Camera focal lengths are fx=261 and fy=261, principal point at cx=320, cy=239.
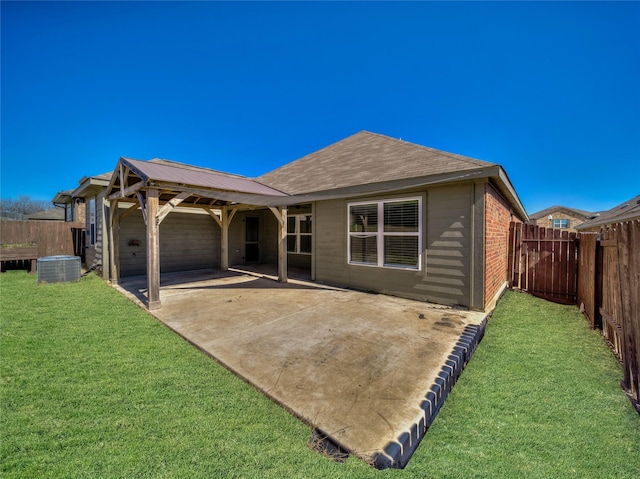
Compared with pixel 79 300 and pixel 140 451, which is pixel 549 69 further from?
pixel 79 300

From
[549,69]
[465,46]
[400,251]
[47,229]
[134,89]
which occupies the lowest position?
[400,251]

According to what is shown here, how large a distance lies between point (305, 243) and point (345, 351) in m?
7.07

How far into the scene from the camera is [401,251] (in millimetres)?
6137

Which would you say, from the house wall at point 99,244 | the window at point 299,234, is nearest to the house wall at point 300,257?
the window at point 299,234

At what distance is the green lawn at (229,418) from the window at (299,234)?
21.9ft

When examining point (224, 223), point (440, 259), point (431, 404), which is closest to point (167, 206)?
point (224, 223)

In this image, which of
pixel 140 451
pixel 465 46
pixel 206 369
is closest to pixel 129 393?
pixel 206 369

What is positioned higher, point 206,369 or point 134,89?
point 134,89

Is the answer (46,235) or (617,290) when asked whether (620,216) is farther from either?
(46,235)

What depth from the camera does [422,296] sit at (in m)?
5.77

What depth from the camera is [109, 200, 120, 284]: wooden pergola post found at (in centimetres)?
773

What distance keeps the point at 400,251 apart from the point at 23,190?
73434mm

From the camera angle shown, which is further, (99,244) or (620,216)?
(99,244)

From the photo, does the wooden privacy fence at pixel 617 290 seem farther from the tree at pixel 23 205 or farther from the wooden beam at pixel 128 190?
the tree at pixel 23 205
